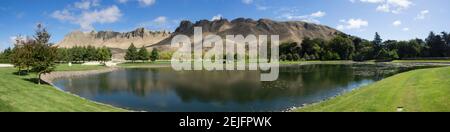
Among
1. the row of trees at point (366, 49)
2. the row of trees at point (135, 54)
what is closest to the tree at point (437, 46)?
the row of trees at point (366, 49)

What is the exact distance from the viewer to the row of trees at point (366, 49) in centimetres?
14975

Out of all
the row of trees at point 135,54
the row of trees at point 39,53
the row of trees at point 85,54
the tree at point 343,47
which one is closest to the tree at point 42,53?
the row of trees at point 39,53

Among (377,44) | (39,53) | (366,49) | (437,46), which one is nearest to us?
(39,53)

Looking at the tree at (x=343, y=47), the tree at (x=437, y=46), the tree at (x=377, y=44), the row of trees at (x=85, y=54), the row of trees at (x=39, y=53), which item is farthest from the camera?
the tree at (x=343, y=47)

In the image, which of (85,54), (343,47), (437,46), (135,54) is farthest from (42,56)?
(437,46)

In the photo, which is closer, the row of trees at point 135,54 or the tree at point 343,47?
the row of trees at point 135,54

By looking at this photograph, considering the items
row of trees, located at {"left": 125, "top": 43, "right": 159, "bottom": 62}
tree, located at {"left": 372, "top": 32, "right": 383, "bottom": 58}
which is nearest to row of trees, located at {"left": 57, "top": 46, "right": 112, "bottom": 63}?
row of trees, located at {"left": 125, "top": 43, "right": 159, "bottom": 62}

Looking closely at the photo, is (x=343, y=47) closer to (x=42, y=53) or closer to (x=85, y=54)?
(x=85, y=54)

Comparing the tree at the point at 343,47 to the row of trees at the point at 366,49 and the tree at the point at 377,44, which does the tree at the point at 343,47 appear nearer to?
the row of trees at the point at 366,49

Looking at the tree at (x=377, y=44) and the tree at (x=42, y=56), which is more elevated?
the tree at (x=377, y=44)

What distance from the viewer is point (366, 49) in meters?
163

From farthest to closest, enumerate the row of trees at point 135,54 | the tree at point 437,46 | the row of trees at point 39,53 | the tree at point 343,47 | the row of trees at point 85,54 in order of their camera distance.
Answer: the tree at point 343,47
the row of trees at point 135,54
the tree at point 437,46
the row of trees at point 85,54
the row of trees at point 39,53
